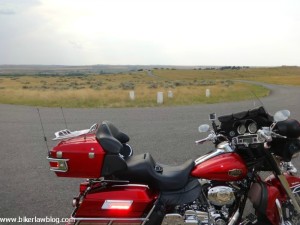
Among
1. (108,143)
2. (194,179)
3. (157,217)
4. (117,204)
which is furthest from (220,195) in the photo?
(108,143)

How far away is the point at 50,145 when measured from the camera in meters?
9.30

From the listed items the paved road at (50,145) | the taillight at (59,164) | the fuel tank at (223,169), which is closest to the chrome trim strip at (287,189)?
the fuel tank at (223,169)

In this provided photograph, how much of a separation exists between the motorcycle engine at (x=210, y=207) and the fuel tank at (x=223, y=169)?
118 millimetres

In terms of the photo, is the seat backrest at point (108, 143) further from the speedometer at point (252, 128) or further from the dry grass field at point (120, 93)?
the dry grass field at point (120, 93)

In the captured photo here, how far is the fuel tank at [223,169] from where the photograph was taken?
3.32 meters

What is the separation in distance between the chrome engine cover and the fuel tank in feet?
0.30

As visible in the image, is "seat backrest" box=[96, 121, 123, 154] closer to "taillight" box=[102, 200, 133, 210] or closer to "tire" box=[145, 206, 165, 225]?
"taillight" box=[102, 200, 133, 210]

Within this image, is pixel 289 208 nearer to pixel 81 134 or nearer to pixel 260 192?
pixel 260 192

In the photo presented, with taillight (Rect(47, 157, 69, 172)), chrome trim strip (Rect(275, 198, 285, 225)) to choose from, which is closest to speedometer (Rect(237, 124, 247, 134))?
chrome trim strip (Rect(275, 198, 285, 225))

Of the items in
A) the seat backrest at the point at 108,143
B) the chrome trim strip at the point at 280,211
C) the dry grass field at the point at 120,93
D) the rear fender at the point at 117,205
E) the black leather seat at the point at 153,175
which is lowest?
the dry grass field at the point at 120,93

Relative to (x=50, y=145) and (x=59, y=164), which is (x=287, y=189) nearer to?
(x=59, y=164)

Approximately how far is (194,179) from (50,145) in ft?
21.5

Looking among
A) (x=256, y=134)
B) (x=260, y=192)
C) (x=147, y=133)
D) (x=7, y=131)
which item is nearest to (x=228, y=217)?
(x=260, y=192)

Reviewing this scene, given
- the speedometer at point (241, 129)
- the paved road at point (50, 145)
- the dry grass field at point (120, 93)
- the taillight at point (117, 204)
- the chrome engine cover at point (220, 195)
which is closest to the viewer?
the taillight at point (117, 204)
